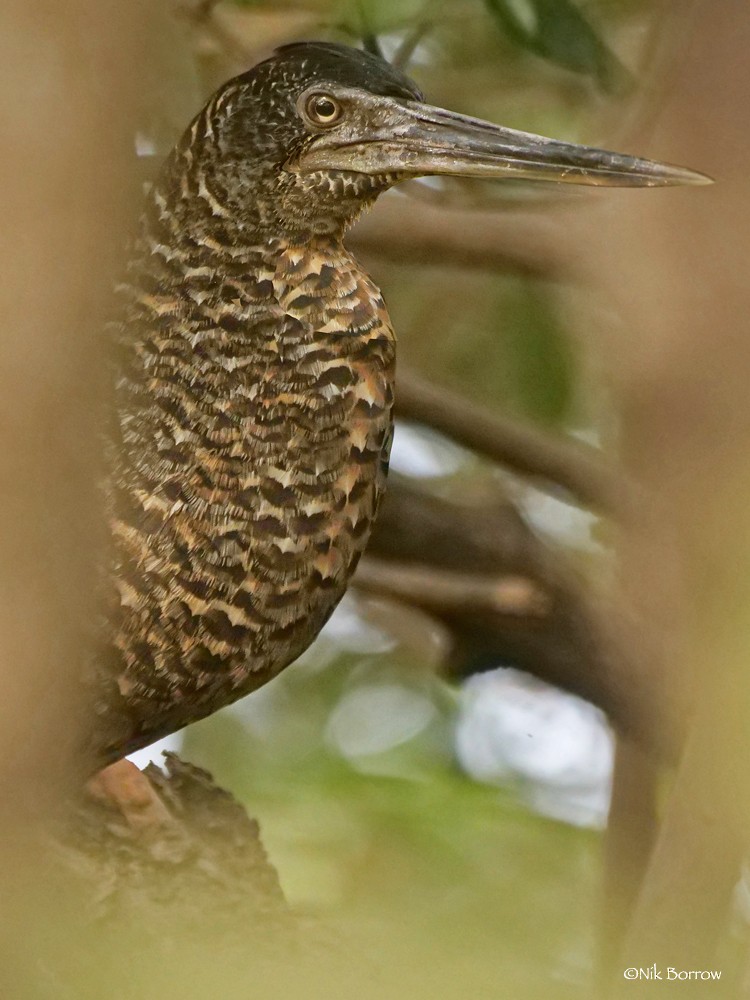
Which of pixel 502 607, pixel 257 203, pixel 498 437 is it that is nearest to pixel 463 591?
pixel 502 607

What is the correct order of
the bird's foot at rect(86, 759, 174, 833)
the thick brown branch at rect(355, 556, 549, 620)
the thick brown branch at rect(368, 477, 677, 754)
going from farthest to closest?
1. the thick brown branch at rect(355, 556, 549, 620)
2. the thick brown branch at rect(368, 477, 677, 754)
3. the bird's foot at rect(86, 759, 174, 833)

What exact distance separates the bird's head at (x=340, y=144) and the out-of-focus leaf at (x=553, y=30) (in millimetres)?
440

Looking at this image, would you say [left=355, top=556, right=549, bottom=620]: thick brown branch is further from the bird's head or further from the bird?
the bird's head

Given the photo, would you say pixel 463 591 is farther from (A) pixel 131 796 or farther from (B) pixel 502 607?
(A) pixel 131 796

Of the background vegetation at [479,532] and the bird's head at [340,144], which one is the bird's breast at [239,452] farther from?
the background vegetation at [479,532]

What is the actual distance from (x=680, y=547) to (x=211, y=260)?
560 mm

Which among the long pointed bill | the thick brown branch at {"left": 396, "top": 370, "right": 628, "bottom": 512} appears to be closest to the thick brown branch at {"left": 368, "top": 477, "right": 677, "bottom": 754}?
the thick brown branch at {"left": 396, "top": 370, "right": 628, "bottom": 512}

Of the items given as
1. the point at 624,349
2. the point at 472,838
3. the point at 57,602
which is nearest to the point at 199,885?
the point at 472,838

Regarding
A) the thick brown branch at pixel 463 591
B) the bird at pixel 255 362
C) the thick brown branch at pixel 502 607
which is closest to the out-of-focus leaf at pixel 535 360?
the thick brown branch at pixel 502 607

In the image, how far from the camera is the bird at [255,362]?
1.44 metres

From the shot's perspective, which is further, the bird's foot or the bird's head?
the bird's foot

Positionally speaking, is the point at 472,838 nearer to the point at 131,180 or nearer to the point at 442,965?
the point at 442,965

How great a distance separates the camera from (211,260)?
4.89 feet

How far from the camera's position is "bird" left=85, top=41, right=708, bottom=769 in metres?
1.44
